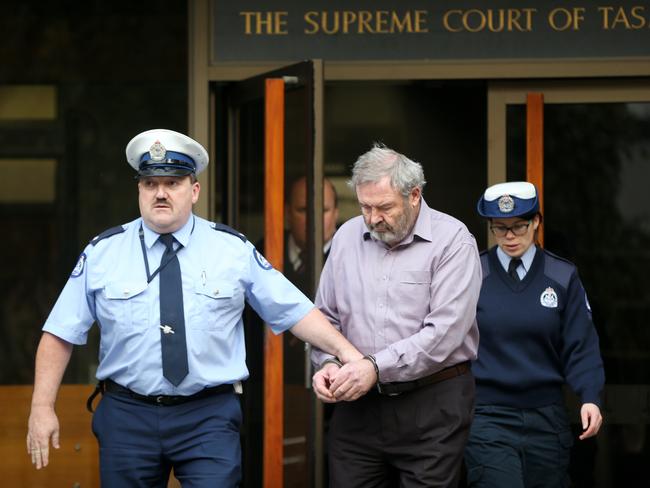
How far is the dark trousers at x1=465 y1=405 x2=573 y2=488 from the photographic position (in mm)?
5133

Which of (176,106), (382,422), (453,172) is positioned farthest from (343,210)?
(382,422)

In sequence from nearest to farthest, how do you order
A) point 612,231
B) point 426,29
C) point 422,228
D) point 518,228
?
point 422,228 < point 518,228 < point 426,29 < point 612,231

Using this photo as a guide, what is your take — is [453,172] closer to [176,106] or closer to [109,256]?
[176,106]

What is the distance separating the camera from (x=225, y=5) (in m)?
6.41

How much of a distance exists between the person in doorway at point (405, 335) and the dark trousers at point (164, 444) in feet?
1.30

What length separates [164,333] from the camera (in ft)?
14.0

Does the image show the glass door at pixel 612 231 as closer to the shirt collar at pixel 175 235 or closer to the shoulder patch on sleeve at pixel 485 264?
the shoulder patch on sleeve at pixel 485 264

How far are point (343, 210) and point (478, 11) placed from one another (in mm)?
2755

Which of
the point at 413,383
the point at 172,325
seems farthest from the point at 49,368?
the point at 413,383

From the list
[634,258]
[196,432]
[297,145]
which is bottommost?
[196,432]

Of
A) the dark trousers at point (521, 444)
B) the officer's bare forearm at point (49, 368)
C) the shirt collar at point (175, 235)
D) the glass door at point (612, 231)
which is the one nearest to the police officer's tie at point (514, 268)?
the dark trousers at point (521, 444)

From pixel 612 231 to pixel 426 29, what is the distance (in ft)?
4.77

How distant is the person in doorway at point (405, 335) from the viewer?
4379mm

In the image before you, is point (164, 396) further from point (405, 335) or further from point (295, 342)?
point (295, 342)
